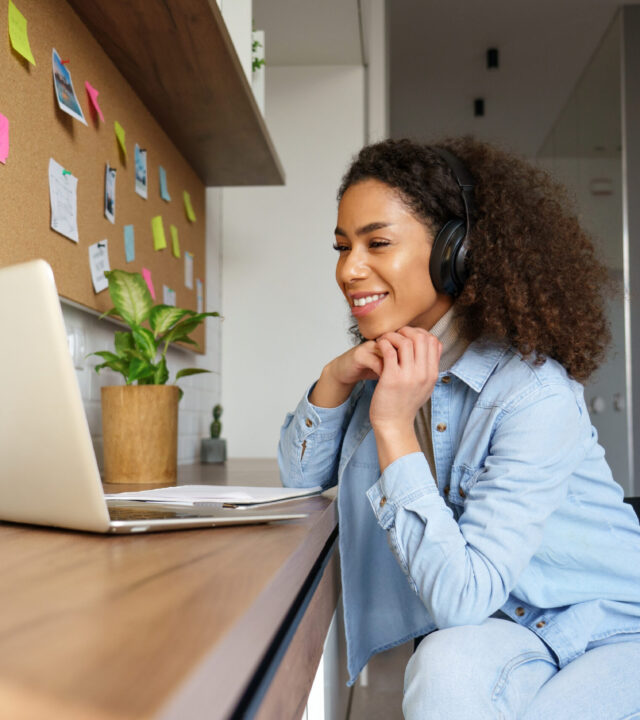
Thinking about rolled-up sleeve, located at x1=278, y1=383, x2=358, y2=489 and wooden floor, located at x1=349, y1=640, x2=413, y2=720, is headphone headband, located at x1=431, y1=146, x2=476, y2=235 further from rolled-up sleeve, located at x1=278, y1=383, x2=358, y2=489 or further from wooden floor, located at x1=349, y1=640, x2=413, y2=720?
wooden floor, located at x1=349, y1=640, x2=413, y2=720

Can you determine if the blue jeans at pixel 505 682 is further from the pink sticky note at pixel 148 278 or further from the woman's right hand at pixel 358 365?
the pink sticky note at pixel 148 278

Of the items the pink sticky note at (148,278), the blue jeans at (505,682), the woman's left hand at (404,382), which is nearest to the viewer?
the blue jeans at (505,682)

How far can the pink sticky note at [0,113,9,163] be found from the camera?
113cm

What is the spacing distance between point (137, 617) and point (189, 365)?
1.98m

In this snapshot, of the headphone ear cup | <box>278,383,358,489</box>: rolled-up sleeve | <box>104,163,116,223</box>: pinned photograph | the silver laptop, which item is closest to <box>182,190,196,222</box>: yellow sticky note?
<box>104,163,116,223</box>: pinned photograph

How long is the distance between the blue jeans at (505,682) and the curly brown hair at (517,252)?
0.37 m

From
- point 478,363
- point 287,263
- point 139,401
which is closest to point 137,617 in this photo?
point 478,363

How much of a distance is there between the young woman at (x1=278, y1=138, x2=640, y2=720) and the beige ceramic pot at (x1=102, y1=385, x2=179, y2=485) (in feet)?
0.90

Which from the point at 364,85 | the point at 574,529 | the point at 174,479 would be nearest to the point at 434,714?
the point at 574,529

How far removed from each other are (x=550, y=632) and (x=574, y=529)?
140 mm

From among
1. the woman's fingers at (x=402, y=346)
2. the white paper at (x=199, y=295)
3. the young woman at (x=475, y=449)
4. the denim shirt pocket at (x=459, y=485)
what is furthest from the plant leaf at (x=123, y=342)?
the white paper at (x=199, y=295)

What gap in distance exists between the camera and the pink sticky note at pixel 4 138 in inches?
44.5

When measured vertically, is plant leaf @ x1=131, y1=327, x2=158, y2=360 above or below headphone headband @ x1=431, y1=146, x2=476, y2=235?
below

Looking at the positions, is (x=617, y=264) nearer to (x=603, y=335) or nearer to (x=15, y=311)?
(x=603, y=335)
